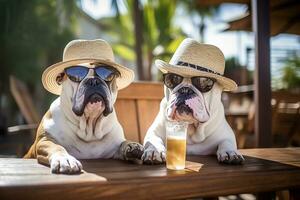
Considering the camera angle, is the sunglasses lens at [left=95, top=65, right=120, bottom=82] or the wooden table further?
the sunglasses lens at [left=95, top=65, right=120, bottom=82]

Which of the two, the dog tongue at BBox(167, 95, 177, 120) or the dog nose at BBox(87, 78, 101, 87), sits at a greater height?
the dog nose at BBox(87, 78, 101, 87)

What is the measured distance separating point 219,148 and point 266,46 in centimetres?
124

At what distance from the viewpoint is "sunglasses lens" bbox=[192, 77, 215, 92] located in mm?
1898

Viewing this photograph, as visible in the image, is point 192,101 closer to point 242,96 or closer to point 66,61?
point 66,61

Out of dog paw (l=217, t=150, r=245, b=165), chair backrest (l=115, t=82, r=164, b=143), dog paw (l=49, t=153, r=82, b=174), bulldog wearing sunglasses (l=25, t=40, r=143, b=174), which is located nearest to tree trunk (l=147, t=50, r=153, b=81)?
chair backrest (l=115, t=82, r=164, b=143)

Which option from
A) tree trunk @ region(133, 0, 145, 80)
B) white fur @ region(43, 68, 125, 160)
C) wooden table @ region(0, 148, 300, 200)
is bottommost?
wooden table @ region(0, 148, 300, 200)

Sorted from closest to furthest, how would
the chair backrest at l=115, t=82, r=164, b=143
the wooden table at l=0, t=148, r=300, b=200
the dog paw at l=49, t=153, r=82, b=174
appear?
the wooden table at l=0, t=148, r=300, b=200 → the dog paw at l=49, t=153, r=82, b=174 → the chair backrest at l=115, t=82, r=164, b=143

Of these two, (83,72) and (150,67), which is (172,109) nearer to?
(83,72)

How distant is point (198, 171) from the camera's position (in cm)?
150

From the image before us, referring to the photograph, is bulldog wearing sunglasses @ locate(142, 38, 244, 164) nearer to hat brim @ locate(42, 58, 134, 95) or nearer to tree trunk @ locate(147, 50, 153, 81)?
hat brim @ locate(42, 58, 134, 95)

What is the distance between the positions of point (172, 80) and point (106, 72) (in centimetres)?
33

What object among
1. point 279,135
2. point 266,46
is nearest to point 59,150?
point 266,46

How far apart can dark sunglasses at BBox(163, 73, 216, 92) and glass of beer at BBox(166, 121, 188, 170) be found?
12.3 inches

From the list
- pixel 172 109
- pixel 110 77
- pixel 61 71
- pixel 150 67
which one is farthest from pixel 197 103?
pixel 150 67
